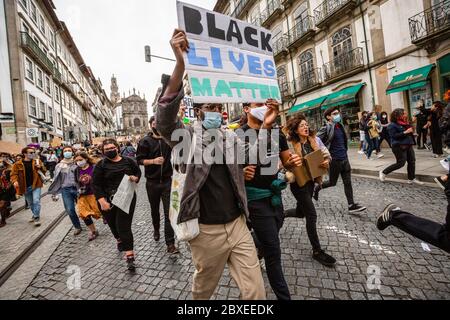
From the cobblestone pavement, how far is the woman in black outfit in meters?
0.49

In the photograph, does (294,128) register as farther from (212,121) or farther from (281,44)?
(281,44)

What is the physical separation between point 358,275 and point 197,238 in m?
1.90

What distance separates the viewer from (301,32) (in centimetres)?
1880

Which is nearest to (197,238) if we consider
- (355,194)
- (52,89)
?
(355,194)

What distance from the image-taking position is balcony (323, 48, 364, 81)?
1441 cm

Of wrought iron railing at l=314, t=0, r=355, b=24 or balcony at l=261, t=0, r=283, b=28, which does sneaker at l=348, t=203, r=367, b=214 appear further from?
balcony at l=261, t=0, r=283, b=28

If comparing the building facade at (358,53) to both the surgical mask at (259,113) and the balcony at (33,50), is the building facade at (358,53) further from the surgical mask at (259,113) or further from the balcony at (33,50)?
the balcony at (33,50)

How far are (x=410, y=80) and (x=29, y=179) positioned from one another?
14.9 m

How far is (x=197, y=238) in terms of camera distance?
1.79 meters

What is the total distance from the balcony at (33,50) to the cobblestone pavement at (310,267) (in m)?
20.6

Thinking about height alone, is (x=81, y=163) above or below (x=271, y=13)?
below

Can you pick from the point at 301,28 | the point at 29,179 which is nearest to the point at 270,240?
the point at 29,179
